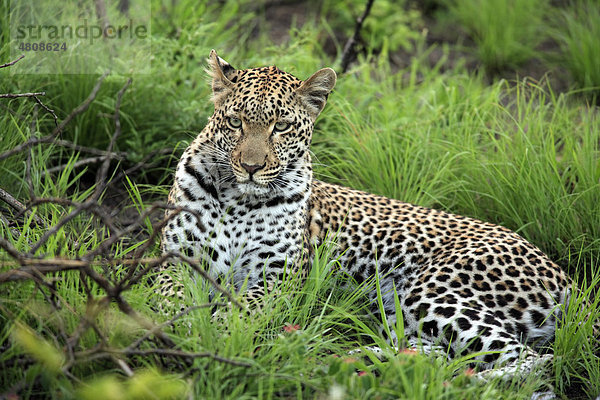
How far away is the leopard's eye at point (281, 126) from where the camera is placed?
5.02m

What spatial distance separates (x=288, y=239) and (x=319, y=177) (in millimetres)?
1892

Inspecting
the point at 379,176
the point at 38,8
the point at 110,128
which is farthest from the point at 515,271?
the point at 38,8

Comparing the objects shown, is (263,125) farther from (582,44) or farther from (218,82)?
(582,44)

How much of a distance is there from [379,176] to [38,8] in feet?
12.3

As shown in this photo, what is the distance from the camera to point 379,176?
661 centimetres

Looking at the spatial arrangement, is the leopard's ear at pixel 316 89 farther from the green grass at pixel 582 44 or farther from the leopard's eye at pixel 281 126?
the green grass at pixel 582 44

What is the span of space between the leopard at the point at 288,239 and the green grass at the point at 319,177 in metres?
0.24

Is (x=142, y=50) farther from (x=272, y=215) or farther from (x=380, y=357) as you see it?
(x=380, y=357)

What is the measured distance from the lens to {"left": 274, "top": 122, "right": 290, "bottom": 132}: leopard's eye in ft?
16.5

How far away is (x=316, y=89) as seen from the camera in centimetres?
522

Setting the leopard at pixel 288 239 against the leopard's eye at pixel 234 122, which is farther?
the leopard's eye at pixel 234 122

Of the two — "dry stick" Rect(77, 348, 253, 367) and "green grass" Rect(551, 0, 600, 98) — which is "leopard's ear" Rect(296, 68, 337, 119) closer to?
"dry stick" Rect(77, 348, 253, 367)

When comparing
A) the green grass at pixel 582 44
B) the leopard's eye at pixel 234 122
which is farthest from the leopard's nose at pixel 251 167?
the green grass at pixel 582 44

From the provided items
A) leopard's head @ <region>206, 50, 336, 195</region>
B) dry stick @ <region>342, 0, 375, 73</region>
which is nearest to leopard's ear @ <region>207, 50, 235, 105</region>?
leopard's head @ <region>206, 50, 336, 195</region>
